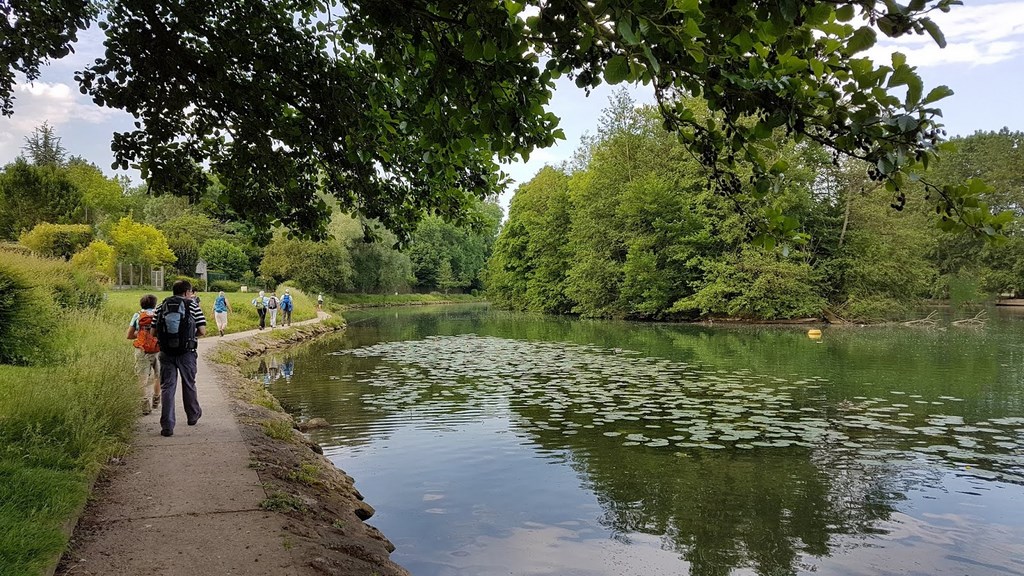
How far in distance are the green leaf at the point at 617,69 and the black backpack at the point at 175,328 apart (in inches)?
246

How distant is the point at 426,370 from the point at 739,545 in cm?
1199

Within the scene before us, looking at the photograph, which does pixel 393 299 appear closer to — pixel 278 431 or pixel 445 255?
pixel 445 255

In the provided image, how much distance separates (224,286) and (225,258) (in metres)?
4.41

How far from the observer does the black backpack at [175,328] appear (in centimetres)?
695

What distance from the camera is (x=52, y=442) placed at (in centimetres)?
516

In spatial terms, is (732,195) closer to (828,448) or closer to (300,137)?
(300,137)

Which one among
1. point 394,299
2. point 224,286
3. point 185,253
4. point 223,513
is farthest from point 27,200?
point 223,513

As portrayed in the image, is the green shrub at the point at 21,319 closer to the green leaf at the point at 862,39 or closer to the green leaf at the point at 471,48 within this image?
the green leaf at the point at 471,48

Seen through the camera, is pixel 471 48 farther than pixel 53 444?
No

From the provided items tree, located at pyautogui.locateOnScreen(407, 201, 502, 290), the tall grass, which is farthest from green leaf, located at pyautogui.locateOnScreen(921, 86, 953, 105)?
tree, located at pyautogui.locateOnScreen(407, 201, 502, 290)

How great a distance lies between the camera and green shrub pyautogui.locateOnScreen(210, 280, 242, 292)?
4897 centimetres

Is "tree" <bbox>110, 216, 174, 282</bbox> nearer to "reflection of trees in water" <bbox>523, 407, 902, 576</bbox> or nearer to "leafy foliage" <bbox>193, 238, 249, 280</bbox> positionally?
"leafy foliage" <bbox>193, 238, 249, 280</bbox>

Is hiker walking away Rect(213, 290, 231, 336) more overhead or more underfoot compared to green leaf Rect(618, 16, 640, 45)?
more underfoot

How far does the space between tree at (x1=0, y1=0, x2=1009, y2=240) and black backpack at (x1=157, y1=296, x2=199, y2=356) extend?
4.64ft
